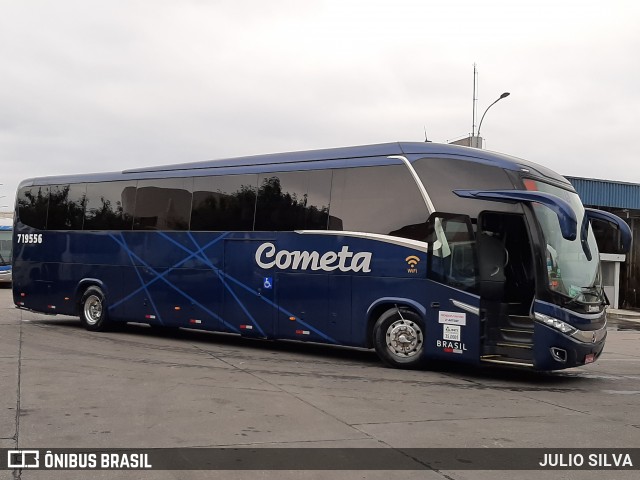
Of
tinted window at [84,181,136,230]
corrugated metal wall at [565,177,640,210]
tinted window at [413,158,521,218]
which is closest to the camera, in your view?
tinted window at [413,158,521,218]

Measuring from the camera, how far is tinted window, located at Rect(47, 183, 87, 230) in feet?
54.6

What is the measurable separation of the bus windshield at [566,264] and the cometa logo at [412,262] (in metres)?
1.95

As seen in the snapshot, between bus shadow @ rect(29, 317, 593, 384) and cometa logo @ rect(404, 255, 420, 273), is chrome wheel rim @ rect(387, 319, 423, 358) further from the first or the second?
cometa logo @ rect(404, 255, 420, 273)

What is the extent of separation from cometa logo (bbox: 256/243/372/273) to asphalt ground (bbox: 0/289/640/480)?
1.63 m

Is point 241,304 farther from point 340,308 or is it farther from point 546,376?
point 546,376

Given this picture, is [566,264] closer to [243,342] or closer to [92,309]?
[243,342]

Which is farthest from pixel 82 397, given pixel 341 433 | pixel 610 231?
pixel 610 231

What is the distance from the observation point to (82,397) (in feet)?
27.3

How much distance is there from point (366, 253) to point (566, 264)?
3.12 metres

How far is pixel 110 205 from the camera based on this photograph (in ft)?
52.4

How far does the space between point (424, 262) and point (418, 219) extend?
0.67 meters

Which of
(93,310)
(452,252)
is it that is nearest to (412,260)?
(452,252)

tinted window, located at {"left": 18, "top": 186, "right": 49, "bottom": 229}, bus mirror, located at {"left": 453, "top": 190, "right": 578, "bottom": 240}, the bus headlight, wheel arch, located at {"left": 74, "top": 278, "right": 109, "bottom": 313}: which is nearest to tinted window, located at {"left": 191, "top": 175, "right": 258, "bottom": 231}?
wheel arch, located at {"left": 74, "top": 278, "right": 109, "bottom": 313}

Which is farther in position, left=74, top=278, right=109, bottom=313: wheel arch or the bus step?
left=74, top=278, right=109, bottom=313: wheel arch
